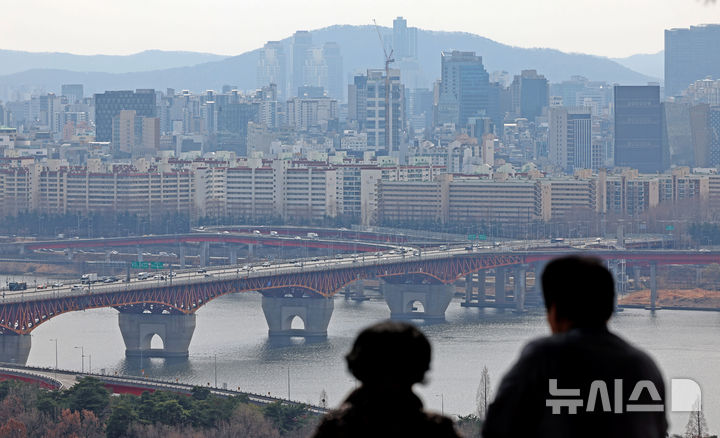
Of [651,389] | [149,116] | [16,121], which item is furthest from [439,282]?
[16,121]

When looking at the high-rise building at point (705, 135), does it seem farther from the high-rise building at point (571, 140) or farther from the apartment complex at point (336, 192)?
the apartment complex at point (336, 192)

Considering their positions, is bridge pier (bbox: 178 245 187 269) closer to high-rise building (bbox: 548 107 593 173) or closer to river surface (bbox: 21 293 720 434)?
river surface (bbox: 21 293 720 434)

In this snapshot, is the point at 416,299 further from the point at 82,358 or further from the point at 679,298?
the point at 82,358

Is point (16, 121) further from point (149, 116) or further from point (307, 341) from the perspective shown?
point (307, 341)

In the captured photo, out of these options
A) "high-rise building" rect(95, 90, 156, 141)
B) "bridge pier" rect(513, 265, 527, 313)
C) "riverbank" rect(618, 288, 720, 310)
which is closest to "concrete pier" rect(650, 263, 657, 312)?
"riverbank" rect(618, 288, 720, 310)

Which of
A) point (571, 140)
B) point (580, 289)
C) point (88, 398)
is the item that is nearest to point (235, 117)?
point (571, 140)
